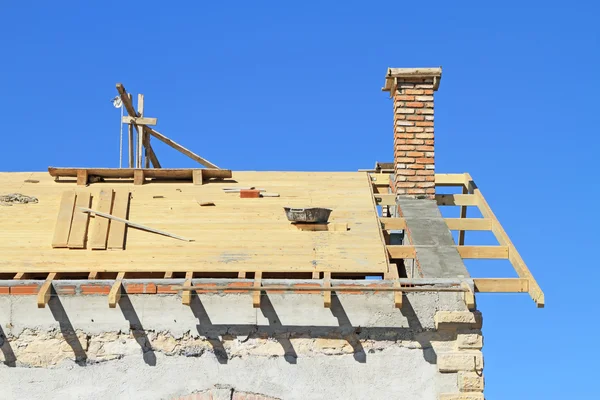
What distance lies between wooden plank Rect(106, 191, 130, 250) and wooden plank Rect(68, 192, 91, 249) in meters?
0.35

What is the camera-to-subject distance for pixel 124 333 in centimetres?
970

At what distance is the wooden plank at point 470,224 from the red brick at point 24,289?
5.77 meters

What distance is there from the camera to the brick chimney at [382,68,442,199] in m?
13.4

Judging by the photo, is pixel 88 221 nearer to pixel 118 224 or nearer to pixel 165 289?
pixel 118 224

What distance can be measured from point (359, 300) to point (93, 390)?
128 inches

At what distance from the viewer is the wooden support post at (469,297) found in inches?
372

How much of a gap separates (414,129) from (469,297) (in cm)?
470

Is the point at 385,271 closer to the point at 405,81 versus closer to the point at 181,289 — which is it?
the point at 181,289

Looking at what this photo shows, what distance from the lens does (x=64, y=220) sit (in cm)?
1143

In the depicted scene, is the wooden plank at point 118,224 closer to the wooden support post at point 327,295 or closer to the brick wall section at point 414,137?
the wooden support post at point 327,295

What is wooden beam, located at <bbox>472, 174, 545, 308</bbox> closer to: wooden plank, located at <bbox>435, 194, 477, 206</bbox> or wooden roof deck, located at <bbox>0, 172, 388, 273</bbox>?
wooden plank, located at <bbox>435, 194, 477, 206</bbox>

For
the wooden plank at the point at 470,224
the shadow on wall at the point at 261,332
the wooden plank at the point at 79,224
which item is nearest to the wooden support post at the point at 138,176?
the wooden plank at the point at 79,224

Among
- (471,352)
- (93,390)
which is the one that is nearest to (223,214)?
(93,390)

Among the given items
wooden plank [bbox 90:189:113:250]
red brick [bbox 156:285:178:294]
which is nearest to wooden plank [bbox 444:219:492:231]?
red brick [bbox 156:285:178:294]
